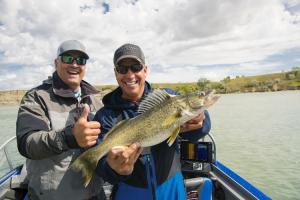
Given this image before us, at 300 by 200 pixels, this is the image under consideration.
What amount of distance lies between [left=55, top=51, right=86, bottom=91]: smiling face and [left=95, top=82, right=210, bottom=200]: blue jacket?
0.68 meters

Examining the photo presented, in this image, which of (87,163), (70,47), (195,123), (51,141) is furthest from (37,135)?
(195,123)

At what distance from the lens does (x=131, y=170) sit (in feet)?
10.0

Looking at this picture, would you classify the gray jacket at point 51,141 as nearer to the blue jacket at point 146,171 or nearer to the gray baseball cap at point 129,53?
A: the blue jacket at point 146,171

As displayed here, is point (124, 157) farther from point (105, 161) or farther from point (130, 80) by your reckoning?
point (130, 80)

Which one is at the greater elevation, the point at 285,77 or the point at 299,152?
the point at 285,77

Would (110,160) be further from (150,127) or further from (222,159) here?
(222,159)

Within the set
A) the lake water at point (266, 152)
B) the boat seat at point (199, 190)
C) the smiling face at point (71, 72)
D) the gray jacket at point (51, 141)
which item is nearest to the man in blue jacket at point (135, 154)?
the gray jacket at point (51, 141)

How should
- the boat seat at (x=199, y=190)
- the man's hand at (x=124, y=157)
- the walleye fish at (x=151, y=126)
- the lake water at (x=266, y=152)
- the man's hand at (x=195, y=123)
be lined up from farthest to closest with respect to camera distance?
the lake water at (x=266, y=152) → the boat seat at (x=199, y=190) → the man's hand at (x=195, y=123) → the walleye fish at (x=151, y=126) → the man's hand at (x=124, y=157)

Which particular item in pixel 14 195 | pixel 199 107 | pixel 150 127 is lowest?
pixel 14 195

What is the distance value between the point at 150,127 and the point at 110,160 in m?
0.57

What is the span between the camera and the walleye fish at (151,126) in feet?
9.96

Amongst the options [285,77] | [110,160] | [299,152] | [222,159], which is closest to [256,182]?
[222,159]

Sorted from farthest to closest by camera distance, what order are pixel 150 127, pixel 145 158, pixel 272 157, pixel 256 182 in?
pixel 272 157
pixel 256 182
pixel 145 158
pixel 150 127

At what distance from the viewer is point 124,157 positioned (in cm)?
291
